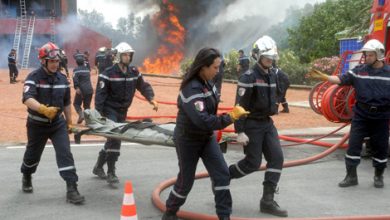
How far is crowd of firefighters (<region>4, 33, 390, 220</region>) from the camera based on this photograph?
4.62 metres

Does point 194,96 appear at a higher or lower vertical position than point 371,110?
higher

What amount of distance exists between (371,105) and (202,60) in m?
2.62

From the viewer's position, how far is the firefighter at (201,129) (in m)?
4.47

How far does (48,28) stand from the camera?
33969 mm

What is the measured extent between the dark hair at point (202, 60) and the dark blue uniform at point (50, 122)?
189 cm

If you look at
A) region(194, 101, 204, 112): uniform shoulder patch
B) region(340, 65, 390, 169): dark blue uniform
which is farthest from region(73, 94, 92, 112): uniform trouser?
region(194, 101, 204, 112): uniform shoulder patch

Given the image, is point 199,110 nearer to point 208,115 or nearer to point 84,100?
point 208,115

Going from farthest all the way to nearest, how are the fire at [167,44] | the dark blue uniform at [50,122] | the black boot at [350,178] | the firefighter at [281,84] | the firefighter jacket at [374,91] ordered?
the fire at [167,44], the black boot at [350,178], the firefighter jacket at [374,91], the dark blue uniform at [50,122], the firefighter at [281,84]

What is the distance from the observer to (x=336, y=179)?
6.90 meters

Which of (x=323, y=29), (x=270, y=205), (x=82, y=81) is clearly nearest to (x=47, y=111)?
(x=270, y=205)

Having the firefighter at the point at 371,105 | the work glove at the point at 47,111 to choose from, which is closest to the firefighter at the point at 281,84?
the firefighter at the point at 371,105

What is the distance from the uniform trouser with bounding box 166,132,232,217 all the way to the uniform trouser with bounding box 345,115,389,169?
231 centimetres

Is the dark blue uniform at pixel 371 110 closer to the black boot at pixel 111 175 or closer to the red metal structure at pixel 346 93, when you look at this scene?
the red metal structure at pixel 346 93

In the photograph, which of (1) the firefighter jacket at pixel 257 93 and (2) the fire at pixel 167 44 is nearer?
(1) the firefighter jacket at pixel 257 93
